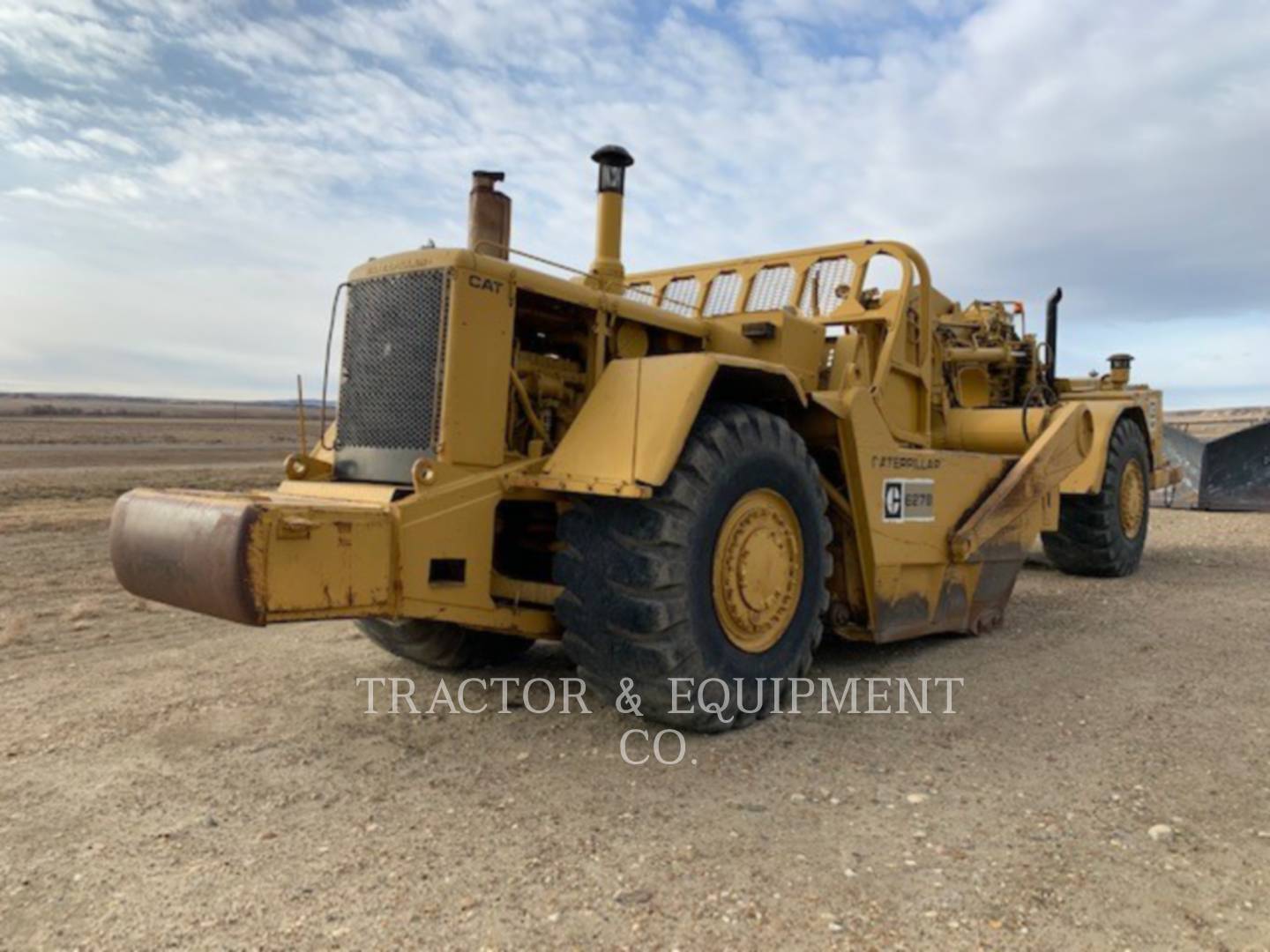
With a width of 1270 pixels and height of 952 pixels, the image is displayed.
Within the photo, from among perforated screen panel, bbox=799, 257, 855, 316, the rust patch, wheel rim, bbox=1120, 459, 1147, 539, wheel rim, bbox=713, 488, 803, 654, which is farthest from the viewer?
wheel rim, bbox=1120, 459, 1147, 539

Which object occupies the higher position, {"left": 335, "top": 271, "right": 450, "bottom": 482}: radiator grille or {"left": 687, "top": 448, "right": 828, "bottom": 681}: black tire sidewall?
{"left": 335, "top": 271, "right": 450, "bottom": 482}: radiator grille

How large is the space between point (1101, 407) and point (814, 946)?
7589 mm

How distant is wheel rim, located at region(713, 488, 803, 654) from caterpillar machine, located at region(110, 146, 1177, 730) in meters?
0.01

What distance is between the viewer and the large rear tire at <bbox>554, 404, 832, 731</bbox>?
3746 millimetres

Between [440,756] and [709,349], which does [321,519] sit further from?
[709,349]

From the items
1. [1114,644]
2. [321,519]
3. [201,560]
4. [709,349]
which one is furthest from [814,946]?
[1114,644]

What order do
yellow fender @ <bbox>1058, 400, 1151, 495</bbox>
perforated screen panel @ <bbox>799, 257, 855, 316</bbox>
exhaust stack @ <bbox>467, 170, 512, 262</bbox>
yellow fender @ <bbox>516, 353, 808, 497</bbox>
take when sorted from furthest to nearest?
yellow fender @ <bbox>1058, 400, 1151, 495</bbox>, perforated screen panel @ <bbox>799, 257, 855, 316</bbox>, exhaust stack @ <bbox>467, 170, 512, 262</bbox>, yellow fender @ <bbox>516, 353, 808, 497</bbox>

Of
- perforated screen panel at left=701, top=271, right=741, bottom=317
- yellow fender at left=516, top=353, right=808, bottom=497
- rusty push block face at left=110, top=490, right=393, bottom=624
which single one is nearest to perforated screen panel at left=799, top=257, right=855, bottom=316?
perforated screen panel at left=701, top=271, right=741, bottom=317

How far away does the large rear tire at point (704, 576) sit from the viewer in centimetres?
375

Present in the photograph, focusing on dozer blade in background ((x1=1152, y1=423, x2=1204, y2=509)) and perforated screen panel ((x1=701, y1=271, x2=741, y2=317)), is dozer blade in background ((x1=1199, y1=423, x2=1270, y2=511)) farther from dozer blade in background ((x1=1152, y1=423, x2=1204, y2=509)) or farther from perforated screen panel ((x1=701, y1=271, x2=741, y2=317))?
perforated screen panel ((x1=701, y1=271, x2=741, y2=317))

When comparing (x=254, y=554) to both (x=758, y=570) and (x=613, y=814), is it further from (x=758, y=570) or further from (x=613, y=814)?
(x=758, y=570)

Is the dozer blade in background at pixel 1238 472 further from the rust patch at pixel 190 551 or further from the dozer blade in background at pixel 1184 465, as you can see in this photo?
the rust patch at pixel 190 551

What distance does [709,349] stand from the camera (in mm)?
5359

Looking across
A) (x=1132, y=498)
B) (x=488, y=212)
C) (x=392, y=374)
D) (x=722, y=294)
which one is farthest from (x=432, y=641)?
(x=1132, y=498)
